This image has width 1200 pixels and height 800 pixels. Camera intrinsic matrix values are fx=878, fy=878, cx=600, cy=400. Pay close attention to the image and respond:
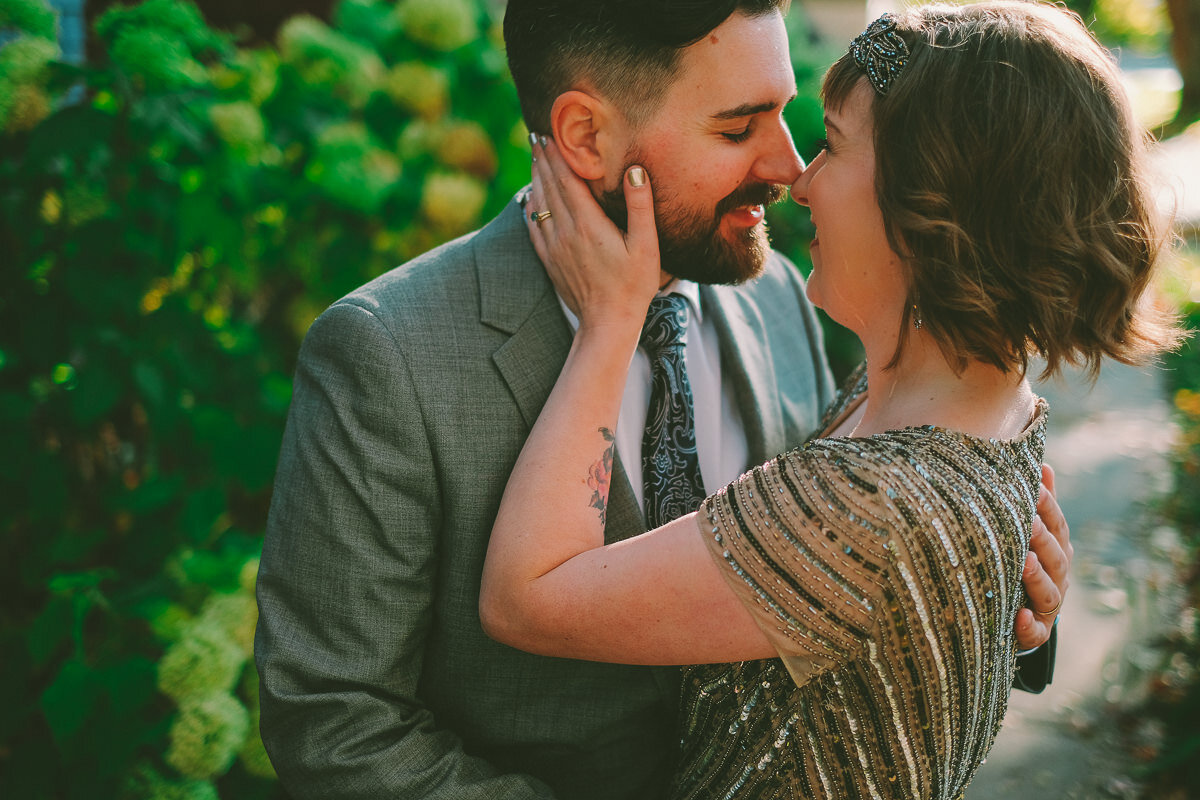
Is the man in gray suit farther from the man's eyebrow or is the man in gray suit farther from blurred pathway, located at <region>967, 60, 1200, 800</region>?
blurred pathway, located at <region>967, 60, 1200, 800</region>

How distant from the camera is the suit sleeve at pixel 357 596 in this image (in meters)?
1.59

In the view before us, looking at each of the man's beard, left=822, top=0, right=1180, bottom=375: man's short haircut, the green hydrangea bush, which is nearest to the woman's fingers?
the man's beard

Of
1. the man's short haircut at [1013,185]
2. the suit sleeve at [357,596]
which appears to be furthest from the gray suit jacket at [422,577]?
the man's short haircut at [1013,185]

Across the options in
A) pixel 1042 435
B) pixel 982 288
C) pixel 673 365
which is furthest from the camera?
pixel 673 365

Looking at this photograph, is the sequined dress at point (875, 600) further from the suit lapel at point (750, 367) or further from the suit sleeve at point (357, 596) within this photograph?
the suit lapel at point (750, 367)

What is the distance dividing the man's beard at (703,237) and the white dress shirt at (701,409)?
0.14 metres

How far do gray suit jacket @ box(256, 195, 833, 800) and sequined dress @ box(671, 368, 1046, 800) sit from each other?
336 millimetres

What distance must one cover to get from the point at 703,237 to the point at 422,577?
94 cm

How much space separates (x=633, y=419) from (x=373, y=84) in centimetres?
189

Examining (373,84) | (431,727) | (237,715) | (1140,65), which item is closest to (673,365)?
(431,727)

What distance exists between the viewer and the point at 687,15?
5.91 ft

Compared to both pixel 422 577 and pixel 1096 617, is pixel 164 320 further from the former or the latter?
pixel 1096 617

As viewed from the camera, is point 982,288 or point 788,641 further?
point 982,288

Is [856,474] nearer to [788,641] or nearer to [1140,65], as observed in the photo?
[788,641]
